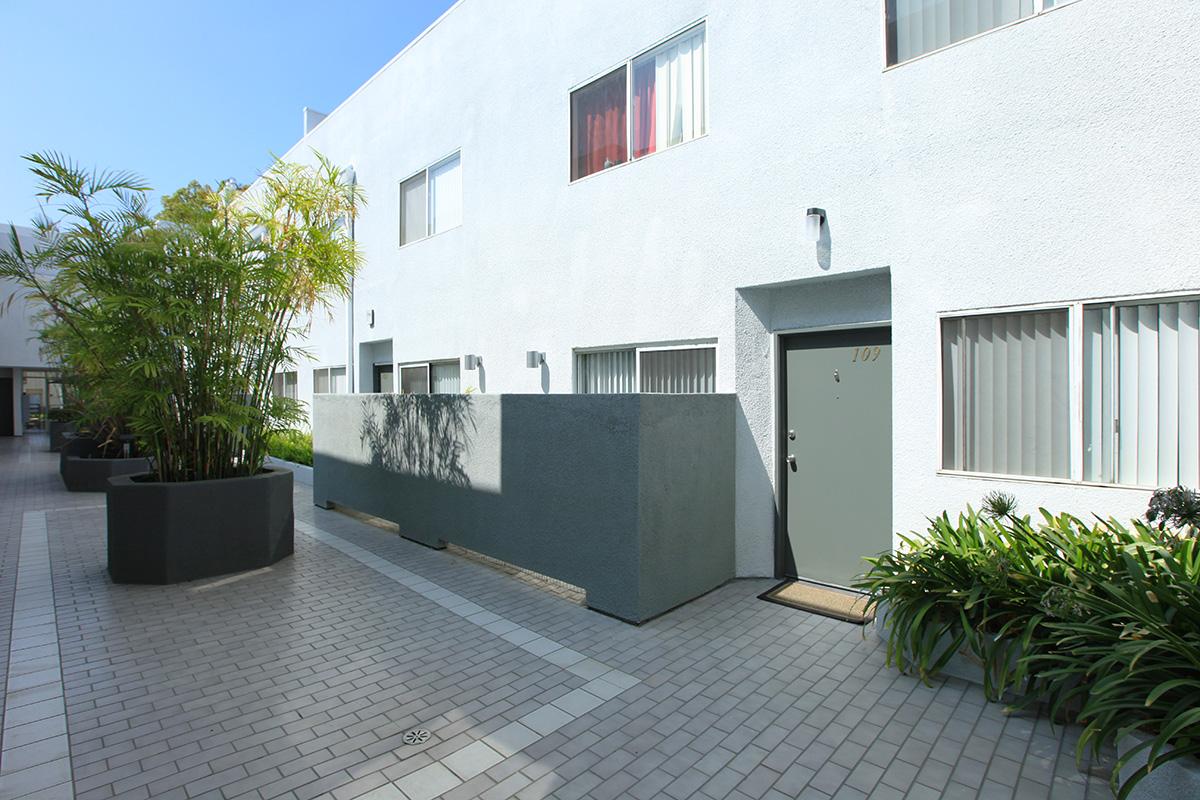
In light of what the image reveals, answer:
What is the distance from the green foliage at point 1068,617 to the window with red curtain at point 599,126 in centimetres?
486

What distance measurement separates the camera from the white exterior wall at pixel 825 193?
3432 mm

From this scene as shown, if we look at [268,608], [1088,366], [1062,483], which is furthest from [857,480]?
[268,608]

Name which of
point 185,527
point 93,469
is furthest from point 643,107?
point 93,469

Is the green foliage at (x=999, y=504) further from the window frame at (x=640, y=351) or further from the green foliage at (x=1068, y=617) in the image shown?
the window frame at (x=640, y=351)

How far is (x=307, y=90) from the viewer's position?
14.3 meters

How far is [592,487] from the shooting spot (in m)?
4.55

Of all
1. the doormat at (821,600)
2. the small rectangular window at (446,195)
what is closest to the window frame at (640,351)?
the doormat at (821,600)

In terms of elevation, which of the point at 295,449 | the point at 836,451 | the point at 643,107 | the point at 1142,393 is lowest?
the point at 295,449

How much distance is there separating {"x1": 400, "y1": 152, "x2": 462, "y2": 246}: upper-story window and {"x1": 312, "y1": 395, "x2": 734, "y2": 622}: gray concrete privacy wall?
142 inches

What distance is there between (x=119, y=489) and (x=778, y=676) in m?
5.65

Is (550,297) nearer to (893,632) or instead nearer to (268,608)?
(268,608)

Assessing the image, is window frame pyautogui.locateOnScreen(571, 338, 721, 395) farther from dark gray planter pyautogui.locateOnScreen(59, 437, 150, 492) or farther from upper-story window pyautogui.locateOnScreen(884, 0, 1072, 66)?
dark gray planter pyautogui.locateOnScreen(59, 437, 150, 492)

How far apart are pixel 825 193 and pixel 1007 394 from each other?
1.97 metres

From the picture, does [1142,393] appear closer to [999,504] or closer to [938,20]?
[999,504]
